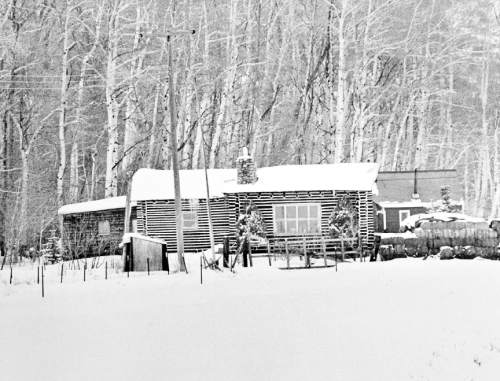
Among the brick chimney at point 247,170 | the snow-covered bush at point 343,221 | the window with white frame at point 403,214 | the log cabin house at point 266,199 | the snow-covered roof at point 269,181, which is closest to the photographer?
the snow-covered bush at point 343,221

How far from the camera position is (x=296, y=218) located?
29.5 meters

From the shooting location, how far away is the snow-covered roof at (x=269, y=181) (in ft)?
95.6

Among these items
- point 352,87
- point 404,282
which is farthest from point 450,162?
point 404,282

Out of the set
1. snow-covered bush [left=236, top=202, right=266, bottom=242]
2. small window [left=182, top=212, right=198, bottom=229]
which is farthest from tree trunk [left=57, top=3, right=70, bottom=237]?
snow-covered bush [left=236, top=202, right=266, bottom=242]

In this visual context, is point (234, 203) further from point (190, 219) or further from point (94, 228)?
point (94, 228)

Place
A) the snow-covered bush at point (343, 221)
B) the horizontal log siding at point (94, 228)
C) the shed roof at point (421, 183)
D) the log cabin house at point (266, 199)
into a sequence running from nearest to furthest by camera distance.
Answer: the snow-covered bush at point (343, 221), the log cabin house at point (266, 199), the horizontal log siding at point (94, 228), the shed roof at point (421, 183)

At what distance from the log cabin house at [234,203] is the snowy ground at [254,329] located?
33.0ft

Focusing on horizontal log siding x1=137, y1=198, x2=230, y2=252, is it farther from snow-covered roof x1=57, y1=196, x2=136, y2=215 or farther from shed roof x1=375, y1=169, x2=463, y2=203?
shed roof x1=375, y1=169, x2=463, y2=203

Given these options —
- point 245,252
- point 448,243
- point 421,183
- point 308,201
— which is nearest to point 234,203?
point 308,201

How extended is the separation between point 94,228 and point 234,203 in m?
7.96

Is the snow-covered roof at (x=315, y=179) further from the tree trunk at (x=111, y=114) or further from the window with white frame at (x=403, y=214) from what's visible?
the window with white frame at (x=403, y=214)

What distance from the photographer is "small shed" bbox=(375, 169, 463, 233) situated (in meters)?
38.8

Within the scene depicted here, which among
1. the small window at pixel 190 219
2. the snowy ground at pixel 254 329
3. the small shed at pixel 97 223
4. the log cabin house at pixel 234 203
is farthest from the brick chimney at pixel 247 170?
the snowy ground at pixel 254 329

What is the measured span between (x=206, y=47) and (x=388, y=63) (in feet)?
45.3
